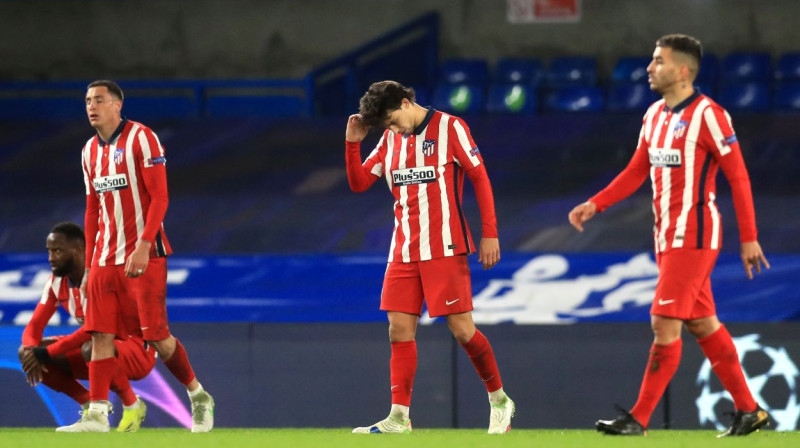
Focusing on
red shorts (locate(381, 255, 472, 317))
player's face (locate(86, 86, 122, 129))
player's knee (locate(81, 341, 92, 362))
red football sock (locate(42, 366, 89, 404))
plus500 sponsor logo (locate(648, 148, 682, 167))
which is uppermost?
player's face (locate(86, 86, 122, 129))

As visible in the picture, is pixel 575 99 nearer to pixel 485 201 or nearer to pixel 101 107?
pixel 485 201

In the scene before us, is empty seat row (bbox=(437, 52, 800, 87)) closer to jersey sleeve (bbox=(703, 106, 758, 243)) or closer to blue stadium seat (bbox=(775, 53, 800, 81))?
blue stadium seat (bbox=(775, 53, 800, 81))

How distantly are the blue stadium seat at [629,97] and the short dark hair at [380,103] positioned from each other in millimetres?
6614

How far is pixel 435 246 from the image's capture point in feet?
19.9

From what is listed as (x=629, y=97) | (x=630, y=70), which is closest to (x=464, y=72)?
(x=630, y=70)

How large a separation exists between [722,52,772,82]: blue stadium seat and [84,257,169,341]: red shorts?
775cm

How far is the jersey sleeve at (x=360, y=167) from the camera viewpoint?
247 inches

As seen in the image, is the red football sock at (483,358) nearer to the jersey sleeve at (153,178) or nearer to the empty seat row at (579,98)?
the jersey sleeve at (153,178)

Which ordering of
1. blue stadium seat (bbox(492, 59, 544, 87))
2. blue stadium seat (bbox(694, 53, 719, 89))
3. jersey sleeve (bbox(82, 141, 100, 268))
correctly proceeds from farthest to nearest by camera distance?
blue stadium seat (bbox(492, 59, 544, 87)) < blue stadium seat (bbox(694, 53, 719, 89)) < jersey sleeve (bbox(82, 141, 100, 268))

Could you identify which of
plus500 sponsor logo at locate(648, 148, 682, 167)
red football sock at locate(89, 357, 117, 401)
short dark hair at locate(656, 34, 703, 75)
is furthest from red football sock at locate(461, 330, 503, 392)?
red football sock at locate(89, 357, 117, 401)

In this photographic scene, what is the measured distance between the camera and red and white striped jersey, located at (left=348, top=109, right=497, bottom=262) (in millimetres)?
6082

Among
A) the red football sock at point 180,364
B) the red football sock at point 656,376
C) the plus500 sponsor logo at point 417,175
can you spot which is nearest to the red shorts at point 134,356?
the red football sock at point 180,364

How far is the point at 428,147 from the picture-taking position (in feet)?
20.0

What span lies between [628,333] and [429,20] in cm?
632
